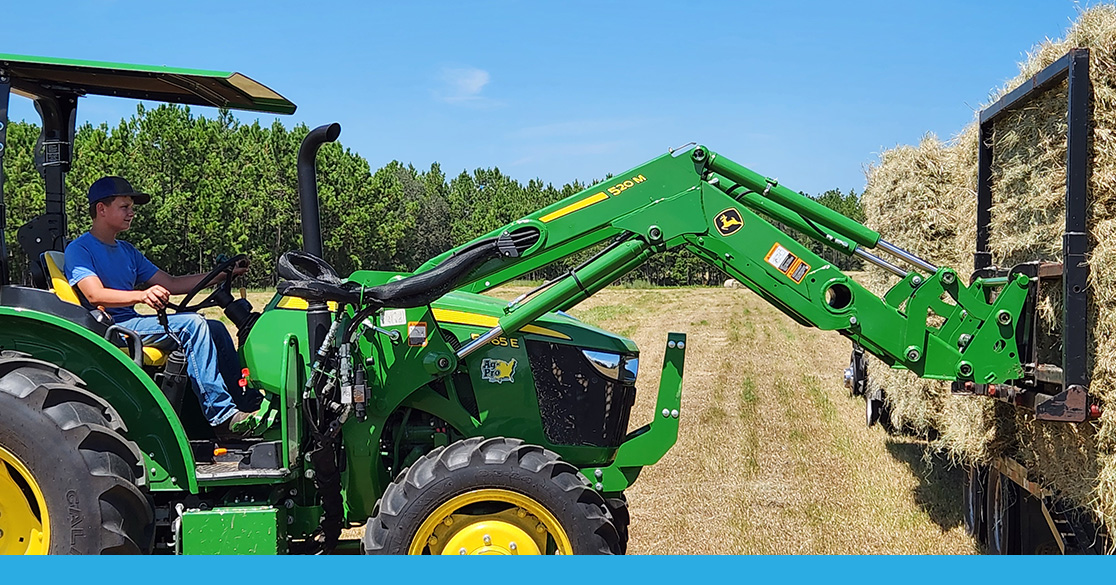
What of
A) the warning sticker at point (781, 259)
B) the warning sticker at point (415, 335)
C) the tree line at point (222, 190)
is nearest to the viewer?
the warning sticker at point (781, 259)

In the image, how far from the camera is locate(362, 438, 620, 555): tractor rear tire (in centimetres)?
456

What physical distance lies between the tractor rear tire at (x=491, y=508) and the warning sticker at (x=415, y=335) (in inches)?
24.4

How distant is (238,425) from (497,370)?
135cm

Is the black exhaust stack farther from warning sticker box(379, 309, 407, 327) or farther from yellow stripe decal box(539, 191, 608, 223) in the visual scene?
yellow stripe decal box(539, 191, 608, 223)

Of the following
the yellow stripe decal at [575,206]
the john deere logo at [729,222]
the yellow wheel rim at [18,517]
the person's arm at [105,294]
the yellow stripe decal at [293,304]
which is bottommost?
the yellow wheel rim at [18,517]

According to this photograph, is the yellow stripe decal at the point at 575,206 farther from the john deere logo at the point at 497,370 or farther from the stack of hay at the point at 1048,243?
the stack of hay at the point at 1048,243

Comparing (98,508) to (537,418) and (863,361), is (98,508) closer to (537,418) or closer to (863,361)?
(537,418)

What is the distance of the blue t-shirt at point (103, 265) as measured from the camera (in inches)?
193

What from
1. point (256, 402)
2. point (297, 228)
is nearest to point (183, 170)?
point (297, 228)

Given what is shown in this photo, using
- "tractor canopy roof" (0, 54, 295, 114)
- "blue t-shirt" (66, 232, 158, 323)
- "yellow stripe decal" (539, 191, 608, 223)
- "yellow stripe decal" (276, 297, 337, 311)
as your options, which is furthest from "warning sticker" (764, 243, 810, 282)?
"blue t-shirt" (66, 232, 158, 323)

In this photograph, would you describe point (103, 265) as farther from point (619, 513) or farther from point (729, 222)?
point (729, 222)

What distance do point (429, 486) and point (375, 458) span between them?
22.8 inches

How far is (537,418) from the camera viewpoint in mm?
5129

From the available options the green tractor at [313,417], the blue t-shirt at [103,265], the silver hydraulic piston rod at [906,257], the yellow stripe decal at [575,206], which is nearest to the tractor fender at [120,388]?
the green tractor at [313,417]
